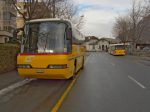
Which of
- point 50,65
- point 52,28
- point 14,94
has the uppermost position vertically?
point 52,28

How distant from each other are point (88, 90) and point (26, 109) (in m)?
3.86

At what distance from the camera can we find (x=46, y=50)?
41.8 ft

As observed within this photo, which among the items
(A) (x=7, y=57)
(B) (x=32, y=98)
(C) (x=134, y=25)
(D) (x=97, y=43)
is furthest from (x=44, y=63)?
(D) (x=97, y=43)

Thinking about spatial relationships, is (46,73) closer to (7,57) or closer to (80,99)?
(80,99)

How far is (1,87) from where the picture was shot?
12008 millimetres

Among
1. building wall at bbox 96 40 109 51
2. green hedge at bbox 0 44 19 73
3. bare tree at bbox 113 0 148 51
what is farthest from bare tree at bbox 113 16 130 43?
green hedge at bbox 0 44 19 73

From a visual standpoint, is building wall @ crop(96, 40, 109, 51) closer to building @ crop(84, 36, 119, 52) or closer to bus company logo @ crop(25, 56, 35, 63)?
building @ crop(84, 36, 119, 52)

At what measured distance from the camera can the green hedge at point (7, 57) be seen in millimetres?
17008

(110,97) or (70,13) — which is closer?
(110,97)

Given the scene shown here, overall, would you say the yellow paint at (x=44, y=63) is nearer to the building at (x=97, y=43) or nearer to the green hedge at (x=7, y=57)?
the green hedge at (x=7, y=57)

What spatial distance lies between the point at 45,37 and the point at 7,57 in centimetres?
567

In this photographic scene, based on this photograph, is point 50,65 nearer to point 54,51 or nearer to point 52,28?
point 54,51

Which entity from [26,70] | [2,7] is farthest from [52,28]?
[2,7]

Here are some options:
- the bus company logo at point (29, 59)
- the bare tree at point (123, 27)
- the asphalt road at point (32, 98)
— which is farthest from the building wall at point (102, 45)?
the asphalt road at point (32, 98)
